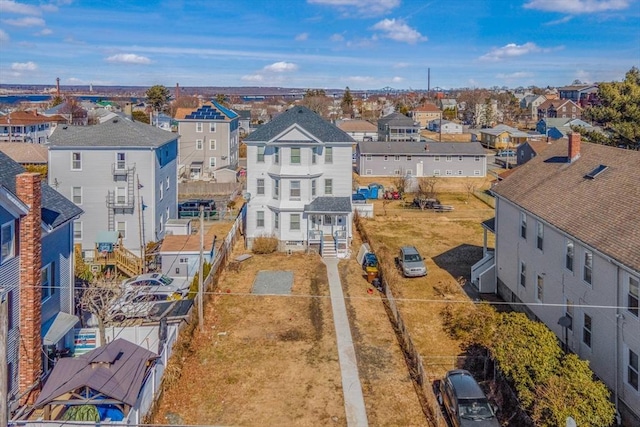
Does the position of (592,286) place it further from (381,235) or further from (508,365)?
(381,235)

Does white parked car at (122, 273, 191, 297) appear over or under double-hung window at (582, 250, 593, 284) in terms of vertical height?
under

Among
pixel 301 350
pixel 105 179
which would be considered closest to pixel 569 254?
pixel 301 350

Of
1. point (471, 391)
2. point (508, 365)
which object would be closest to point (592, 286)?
point (508, 365)

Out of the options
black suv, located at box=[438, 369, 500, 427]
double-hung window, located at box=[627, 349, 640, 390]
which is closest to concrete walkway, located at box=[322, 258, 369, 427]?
black suv, located at box=[438, 369, 500, 427]

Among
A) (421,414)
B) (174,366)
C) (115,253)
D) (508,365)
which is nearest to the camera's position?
(508,365)

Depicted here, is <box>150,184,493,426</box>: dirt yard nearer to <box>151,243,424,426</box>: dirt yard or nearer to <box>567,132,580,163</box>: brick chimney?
<box>151,243,424,426</box>: dirt yard

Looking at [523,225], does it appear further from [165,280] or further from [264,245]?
[165,280]
